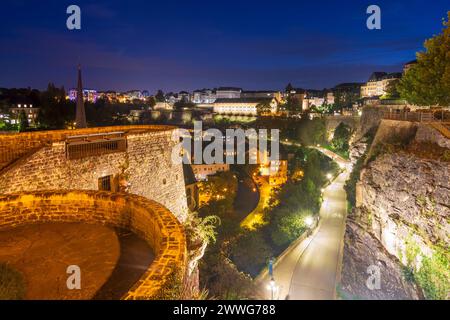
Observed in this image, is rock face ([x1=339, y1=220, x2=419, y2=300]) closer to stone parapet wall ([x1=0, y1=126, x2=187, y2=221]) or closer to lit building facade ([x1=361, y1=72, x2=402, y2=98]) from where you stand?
stone parapet wall ([x1=0, y1=126, x2=187, y2=221])

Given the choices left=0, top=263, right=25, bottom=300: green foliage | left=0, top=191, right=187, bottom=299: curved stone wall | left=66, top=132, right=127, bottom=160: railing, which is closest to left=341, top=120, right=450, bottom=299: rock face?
left=66, top=132, right=127, bottom=160: railing

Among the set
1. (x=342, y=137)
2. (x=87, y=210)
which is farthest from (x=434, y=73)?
(x=342, y=137)

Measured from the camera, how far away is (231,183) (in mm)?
37812

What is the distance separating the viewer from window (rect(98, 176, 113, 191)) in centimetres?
898

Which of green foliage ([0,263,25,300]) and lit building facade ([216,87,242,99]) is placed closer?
green foliage ([0,263,25,300])

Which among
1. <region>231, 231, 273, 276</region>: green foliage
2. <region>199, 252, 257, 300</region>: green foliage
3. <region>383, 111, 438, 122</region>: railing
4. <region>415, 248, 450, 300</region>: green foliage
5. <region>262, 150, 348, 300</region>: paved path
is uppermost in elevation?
<region>383, 111, 438, 122</region>: railing

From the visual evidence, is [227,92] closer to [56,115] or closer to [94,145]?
[56,115]

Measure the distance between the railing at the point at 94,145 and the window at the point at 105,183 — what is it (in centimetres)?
71

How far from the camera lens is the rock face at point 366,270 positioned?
52.9 ft

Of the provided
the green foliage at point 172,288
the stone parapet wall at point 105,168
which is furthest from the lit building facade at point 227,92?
the green foliage at point 172,288

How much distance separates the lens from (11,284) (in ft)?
10.6

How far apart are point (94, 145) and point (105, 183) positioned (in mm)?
1098

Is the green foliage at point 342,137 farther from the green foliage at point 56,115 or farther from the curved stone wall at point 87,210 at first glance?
the curved stone wall at point 87,210
